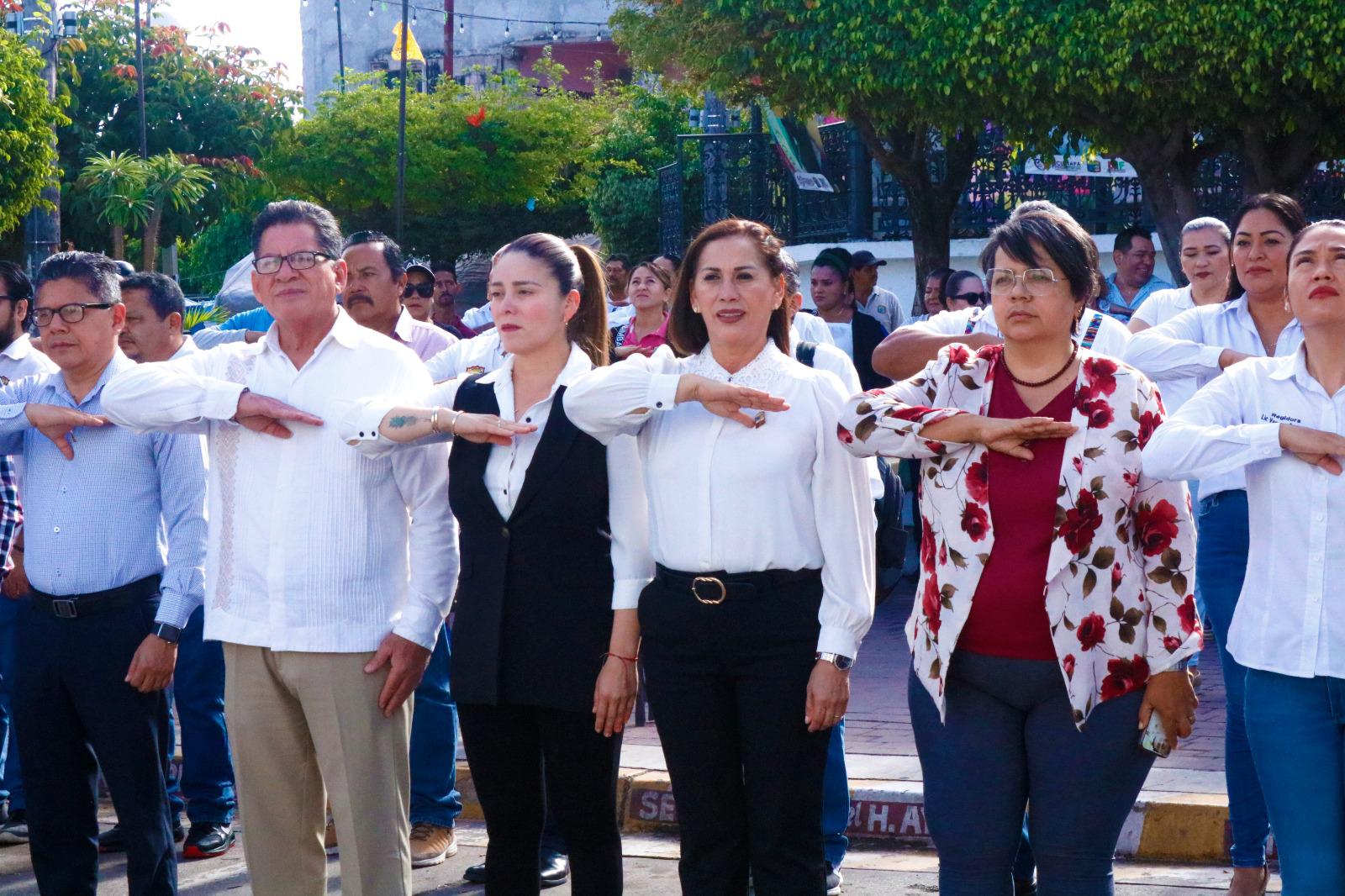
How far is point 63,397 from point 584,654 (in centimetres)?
210

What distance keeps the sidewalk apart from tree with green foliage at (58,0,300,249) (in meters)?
22.4

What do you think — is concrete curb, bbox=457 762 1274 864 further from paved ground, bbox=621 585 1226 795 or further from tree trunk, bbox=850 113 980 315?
tree trunk, bbox=850 113 980 315

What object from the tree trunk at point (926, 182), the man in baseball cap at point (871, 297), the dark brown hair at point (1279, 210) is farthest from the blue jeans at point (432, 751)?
the tree trunk at point (926, 182)

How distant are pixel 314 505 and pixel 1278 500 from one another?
234 centimetres

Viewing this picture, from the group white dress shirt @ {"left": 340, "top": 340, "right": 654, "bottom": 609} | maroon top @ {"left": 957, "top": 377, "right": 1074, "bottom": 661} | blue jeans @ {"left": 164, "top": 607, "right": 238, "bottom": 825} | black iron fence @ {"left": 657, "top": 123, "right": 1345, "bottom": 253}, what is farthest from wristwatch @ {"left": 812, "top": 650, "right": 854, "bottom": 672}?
black iron fence @ {"left": 657, "top": 123, "right": 1345, "bottom": 253}

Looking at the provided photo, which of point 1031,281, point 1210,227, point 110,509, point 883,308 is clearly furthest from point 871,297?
point 1031,281

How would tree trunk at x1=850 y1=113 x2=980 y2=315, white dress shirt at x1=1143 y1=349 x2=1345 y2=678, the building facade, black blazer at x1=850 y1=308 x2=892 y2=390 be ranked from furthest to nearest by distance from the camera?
the building facade, tree trunk at x1=850 y1=113 x2=980 y2=315, black blazer at x1=850 y1=308 x2=892 y2=390, white dress shirt at x1=1143 y1=349 x2=1345 y2=678

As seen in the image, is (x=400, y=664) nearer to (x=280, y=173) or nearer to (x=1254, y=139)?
(x=1254, y=139)

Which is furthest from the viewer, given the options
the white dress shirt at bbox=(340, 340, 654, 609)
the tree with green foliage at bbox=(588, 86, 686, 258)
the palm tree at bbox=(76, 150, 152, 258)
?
the tree with green foliage at bbox=(588, 86, 686, 258)

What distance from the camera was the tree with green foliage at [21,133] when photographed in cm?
1447

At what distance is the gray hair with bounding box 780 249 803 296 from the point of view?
4245mm

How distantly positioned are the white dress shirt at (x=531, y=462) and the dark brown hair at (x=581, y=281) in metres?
0.15

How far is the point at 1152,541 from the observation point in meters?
3.59

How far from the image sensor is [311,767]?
169 inches
